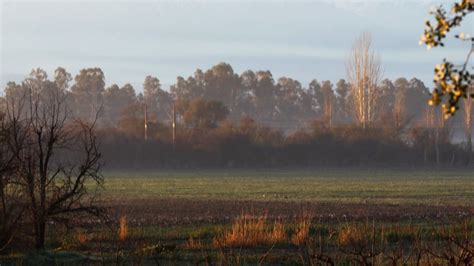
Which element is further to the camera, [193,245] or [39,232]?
[193,245]

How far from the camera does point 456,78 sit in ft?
19.5

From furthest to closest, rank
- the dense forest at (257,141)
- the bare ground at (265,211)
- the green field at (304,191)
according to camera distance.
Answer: the dense forest at (257,141), the green field at (304,191), the bare ground at (265,211)

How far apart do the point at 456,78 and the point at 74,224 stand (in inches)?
564

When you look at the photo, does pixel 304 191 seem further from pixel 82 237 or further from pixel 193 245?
pixel 193 245

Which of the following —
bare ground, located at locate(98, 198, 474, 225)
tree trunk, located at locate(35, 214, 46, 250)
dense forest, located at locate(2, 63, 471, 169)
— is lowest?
bare ground, located at locate(98, 198, 474, 225)

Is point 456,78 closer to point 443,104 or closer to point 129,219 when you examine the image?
point 443,104

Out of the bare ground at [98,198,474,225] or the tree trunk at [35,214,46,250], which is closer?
the tree trunk at [35,214,46,250]

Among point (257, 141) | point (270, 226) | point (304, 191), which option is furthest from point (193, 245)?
point (257, 141)

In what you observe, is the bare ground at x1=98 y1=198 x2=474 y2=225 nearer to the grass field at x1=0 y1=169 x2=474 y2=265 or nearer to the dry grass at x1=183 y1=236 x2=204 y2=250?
the grass field at x1=0 y1=169 x2=474 y2=265

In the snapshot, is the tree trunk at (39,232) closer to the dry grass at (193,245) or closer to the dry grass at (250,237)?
the dry grass at (193,245)

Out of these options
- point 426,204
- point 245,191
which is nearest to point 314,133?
point 245,191

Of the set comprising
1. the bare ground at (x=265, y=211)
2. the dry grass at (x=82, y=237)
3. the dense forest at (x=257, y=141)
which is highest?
the dense forest at (x=257, y=141)

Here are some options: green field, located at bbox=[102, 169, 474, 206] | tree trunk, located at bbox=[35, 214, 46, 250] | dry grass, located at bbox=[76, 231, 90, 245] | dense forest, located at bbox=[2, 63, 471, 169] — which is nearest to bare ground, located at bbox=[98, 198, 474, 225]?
green field, located at bbox=[102, 169, 474, 206]

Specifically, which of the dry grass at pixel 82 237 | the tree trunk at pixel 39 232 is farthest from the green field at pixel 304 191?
the tree trunk at pixel 39 232
